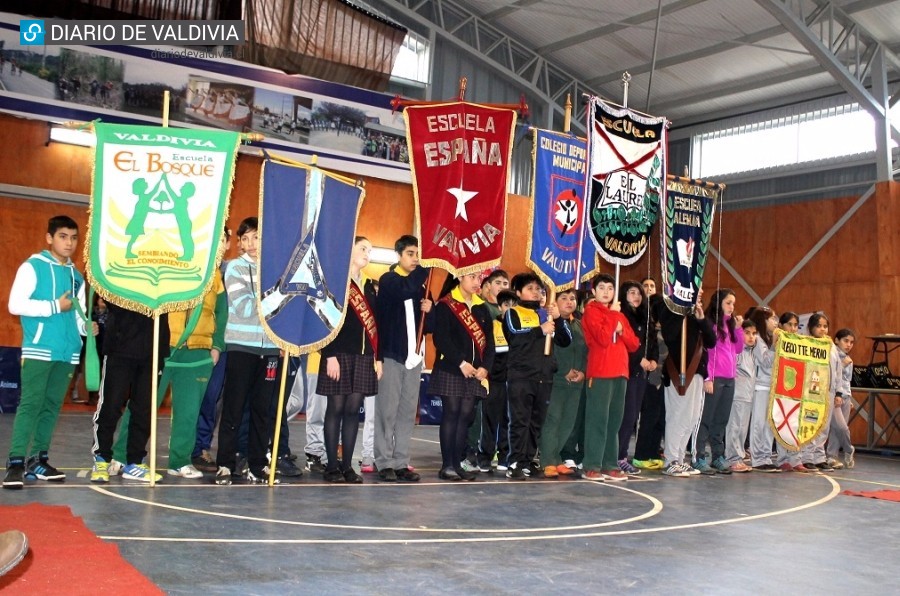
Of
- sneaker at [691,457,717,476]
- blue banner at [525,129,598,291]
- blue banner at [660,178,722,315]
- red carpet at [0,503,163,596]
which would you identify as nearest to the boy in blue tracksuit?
red carpet at [0,503,163,596]

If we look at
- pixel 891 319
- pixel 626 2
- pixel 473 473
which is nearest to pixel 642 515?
pixel 473 473

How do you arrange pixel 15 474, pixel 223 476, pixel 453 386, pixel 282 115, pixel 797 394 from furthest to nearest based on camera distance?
pixel 282 115 → pixel 797 394 → pixel 453 386 → pixel 223 476 → pixel 15 474

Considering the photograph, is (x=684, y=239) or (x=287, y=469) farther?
(x=684, y=239)

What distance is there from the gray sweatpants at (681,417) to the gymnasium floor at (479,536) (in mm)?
1163

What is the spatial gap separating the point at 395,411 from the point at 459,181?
6.43ft

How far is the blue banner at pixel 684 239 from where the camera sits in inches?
344

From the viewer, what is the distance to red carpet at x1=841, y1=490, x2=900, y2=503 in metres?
7.44

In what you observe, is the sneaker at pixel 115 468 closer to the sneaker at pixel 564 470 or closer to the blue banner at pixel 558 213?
the sneaker at pixel 564 470

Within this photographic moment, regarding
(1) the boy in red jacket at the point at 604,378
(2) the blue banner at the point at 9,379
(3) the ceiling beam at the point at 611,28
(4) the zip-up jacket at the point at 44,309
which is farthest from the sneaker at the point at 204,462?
(3) the ceiling beam at the point at 611,28

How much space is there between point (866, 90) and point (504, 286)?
11.1 m

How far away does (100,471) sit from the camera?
5.73 metres

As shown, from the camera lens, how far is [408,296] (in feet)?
22.2

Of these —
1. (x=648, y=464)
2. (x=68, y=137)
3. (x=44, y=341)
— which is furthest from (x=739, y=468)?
(x=68, y=137)

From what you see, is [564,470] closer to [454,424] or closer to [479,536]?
[454,424]
